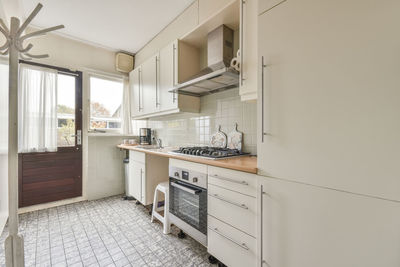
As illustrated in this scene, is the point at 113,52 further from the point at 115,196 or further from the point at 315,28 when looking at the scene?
the point at 315,28

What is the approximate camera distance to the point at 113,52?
321 cm

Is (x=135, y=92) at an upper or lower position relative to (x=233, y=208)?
upper

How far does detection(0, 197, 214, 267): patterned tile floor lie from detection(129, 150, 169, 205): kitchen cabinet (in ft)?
0.87

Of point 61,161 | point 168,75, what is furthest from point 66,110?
point 168,75

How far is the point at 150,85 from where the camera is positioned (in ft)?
8.59

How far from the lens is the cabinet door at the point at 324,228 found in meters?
0.71

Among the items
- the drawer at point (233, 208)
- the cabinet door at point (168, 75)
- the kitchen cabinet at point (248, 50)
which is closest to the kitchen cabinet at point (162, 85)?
the cabinet door at point (168, 75)

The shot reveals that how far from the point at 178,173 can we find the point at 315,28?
1.50 metres

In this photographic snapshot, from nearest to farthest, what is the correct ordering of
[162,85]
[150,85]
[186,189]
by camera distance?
1. [186,189]
2. [162,85]
3. [150,85]

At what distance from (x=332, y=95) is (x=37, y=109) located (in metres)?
3.30

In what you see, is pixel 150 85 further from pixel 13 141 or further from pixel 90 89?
pixel 13 141

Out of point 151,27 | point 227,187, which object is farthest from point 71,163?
point 227,187

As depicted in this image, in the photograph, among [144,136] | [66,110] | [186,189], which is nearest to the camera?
[186,189]

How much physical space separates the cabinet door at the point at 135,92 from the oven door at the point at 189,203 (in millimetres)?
1625
